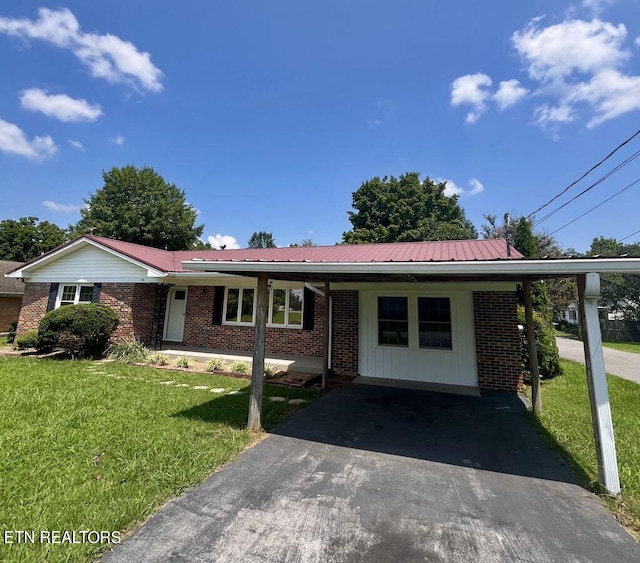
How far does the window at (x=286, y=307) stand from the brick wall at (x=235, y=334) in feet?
0.88

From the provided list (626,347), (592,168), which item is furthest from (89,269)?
(626,347)

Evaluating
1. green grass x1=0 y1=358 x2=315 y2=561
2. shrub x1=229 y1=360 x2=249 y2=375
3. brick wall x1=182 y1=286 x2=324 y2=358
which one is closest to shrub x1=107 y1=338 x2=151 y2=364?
brick wall x1=182 y1=286 x2=324 y2=358

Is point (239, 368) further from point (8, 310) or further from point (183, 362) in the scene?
point (8, 310)

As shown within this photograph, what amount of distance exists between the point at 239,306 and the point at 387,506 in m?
9.05

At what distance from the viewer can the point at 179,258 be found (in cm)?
1391

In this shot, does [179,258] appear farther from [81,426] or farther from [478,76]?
[478,76]

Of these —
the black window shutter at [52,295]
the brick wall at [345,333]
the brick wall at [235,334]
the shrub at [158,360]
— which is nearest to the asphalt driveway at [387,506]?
the brick wall at [345,333]

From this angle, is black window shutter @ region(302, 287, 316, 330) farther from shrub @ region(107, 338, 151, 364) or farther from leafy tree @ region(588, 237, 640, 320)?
leafy tree @ region(588, 237, 640, 320)

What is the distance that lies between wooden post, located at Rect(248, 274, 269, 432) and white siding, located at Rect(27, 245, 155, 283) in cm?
783

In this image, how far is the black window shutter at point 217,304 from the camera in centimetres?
1124

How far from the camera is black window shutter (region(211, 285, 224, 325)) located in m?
11.2

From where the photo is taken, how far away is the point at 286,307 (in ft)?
34.5

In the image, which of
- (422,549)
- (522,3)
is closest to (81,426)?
(422,549)

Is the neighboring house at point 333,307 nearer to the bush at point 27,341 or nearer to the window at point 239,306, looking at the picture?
the window at point 239,306
